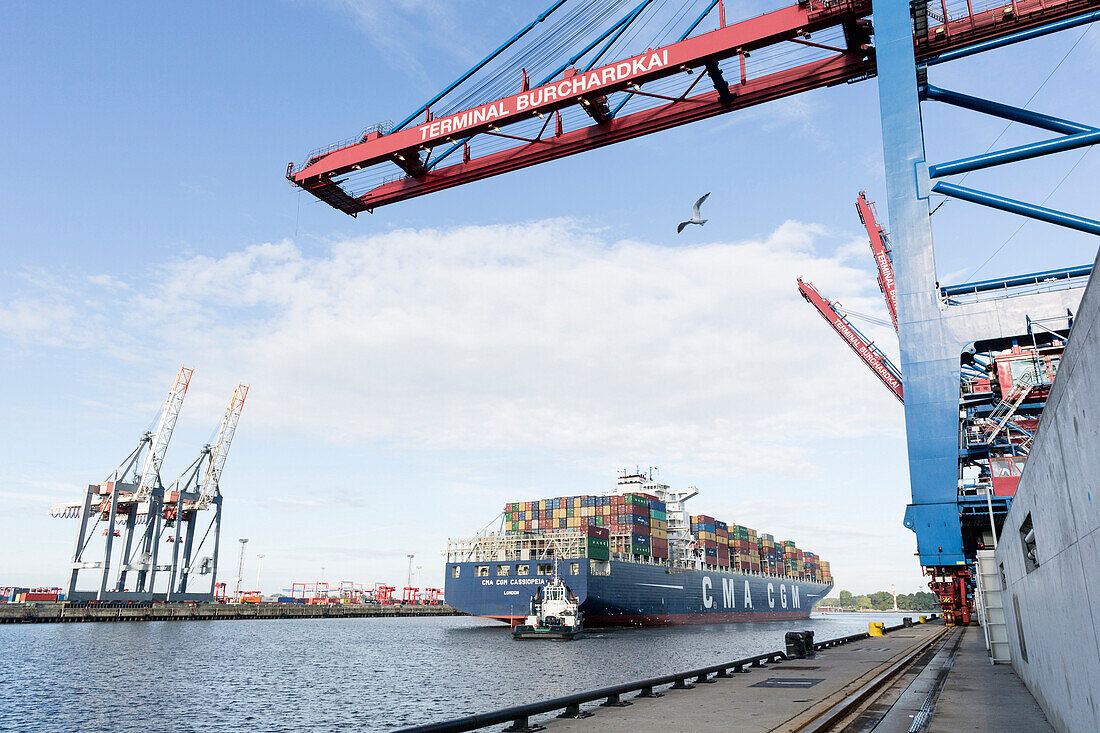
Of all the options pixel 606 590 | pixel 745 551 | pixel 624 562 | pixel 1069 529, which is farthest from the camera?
pixel 745 551

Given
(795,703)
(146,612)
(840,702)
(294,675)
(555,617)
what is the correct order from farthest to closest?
(146,612) → (555,617) → (294,675) → (795,703) → (840,702)

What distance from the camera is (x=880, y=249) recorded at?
152 feet

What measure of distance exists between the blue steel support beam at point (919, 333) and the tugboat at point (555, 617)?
27409mm

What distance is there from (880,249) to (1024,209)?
27.0 metres

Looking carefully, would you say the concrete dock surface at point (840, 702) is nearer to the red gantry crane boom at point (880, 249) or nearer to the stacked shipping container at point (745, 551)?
the red gantry crane boom at point (880, 249)

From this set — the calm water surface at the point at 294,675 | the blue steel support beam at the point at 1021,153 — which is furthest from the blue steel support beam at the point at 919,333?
the calm water surface at the point at 294,675

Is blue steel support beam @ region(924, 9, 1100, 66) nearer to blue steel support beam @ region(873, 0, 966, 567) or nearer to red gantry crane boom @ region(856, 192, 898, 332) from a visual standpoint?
blue steel support beam @ region(873, 0, 966, 567)

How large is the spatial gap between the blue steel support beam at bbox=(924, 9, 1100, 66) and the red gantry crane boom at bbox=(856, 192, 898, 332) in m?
23.0

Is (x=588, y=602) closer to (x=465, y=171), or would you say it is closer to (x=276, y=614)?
(x=465, y=171)

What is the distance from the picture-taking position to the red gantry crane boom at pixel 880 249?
4506cm

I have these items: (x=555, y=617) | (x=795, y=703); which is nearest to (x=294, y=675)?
(x=555, y=617)

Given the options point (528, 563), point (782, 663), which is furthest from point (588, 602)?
point (782, 663)

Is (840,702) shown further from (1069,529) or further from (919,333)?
(919,333)

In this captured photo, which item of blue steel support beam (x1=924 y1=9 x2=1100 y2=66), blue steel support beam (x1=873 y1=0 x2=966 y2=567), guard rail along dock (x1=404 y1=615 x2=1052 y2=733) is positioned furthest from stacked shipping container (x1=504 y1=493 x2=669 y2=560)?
blue steel support beam (x1=924 y1=9 x2=1100 y2=66)
